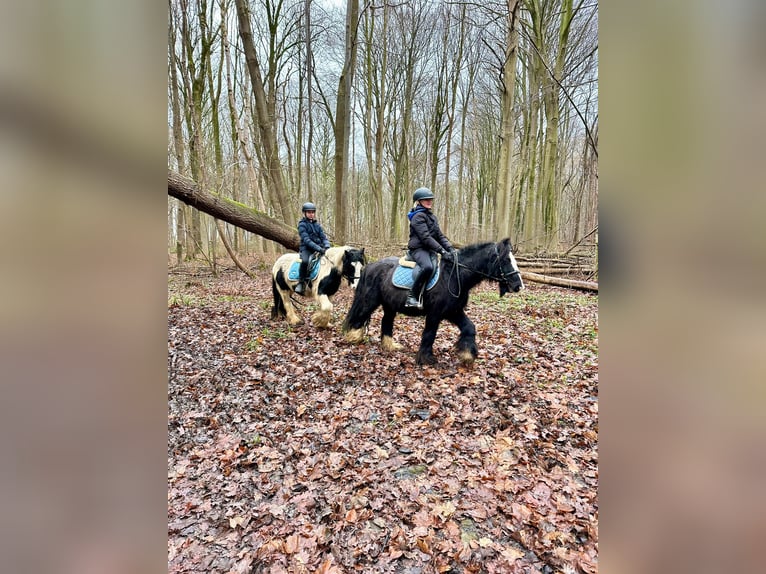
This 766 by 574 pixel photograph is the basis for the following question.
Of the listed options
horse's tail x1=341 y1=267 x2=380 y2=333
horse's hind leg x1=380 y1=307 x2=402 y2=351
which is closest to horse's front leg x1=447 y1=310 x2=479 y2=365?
horse's hind leg x1=380 y1=307 x2=402 y2=351

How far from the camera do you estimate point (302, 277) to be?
7941mm

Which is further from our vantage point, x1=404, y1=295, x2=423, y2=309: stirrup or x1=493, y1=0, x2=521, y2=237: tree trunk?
x1=493, y1=0, x2=521, y2=237: tree trunk

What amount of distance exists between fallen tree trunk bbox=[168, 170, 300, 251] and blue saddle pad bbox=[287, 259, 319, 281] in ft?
7.62

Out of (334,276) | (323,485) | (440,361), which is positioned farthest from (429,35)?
(323,485)

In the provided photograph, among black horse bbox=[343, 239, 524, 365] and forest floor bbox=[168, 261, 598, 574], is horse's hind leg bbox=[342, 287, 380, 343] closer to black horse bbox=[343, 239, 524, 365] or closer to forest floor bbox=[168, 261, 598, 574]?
forest floor bbox=[168, 261, 598, 574]

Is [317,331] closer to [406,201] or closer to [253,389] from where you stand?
[253,389]

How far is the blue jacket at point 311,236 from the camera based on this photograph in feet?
25.0

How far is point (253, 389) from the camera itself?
5191 mm

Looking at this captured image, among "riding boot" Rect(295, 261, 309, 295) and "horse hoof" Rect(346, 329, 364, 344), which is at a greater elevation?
"riding boot" Rect(295, 261, 309, 295)

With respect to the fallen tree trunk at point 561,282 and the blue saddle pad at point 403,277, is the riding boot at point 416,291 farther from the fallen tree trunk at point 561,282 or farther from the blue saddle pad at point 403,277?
the fallen tree trunk at point 561,282

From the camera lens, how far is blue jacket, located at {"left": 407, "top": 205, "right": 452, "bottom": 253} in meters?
5.57

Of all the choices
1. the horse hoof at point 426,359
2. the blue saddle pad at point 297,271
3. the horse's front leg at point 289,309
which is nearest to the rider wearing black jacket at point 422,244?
the horse hoof at point 426,359

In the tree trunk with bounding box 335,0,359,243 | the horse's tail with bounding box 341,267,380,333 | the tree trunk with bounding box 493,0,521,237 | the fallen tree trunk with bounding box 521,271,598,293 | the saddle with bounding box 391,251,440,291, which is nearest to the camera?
the saddle with bounding box 391,251,440,291
